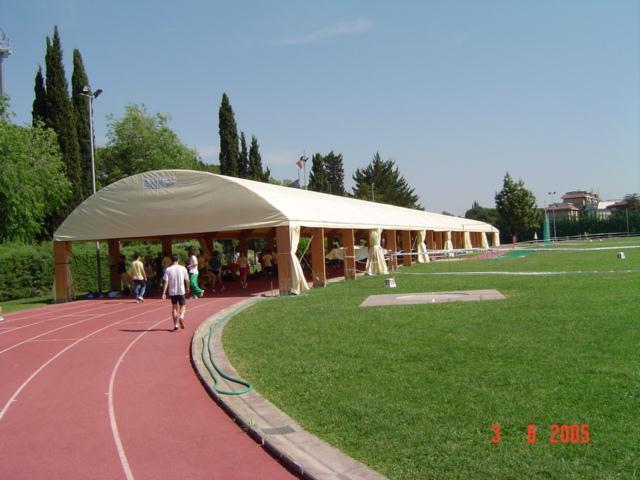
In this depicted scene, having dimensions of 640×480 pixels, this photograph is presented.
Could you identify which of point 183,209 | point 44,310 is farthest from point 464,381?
point 44,310

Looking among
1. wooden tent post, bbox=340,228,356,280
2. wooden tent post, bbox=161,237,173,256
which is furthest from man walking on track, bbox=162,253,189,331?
wooden tent post, bbox=161,237,173,256

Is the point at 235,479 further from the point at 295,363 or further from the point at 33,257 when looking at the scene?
the point at 33,257

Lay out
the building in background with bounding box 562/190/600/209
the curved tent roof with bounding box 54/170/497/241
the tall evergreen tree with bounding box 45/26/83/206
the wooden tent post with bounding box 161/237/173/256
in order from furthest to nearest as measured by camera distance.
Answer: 1. the building in background with bounding box 562/190/600/209
2. the tall evergreen tree with bounding box 45/26/83/206
3. the wooden tent post with bounding box 161/237/173/256
4. the curved tent roof with bounding box 54/170/497/241

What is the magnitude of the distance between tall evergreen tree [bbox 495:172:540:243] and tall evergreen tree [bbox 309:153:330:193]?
24.0 m

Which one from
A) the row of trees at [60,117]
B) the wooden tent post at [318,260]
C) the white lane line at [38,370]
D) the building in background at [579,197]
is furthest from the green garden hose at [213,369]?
the building in background at [579,197]

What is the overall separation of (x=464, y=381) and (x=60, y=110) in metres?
Result: 40.4

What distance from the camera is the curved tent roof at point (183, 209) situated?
20.9m

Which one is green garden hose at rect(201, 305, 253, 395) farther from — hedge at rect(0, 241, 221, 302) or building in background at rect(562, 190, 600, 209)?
building in background at rect(562, 190, 600, 209)

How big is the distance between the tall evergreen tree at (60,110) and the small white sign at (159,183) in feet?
66.5

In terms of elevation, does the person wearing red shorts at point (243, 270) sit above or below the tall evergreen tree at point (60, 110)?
below

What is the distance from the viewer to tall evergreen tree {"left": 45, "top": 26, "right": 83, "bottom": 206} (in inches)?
1588

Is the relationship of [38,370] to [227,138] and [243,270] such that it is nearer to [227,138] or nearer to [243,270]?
[243,270]

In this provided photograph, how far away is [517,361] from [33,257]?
27.6 metres
